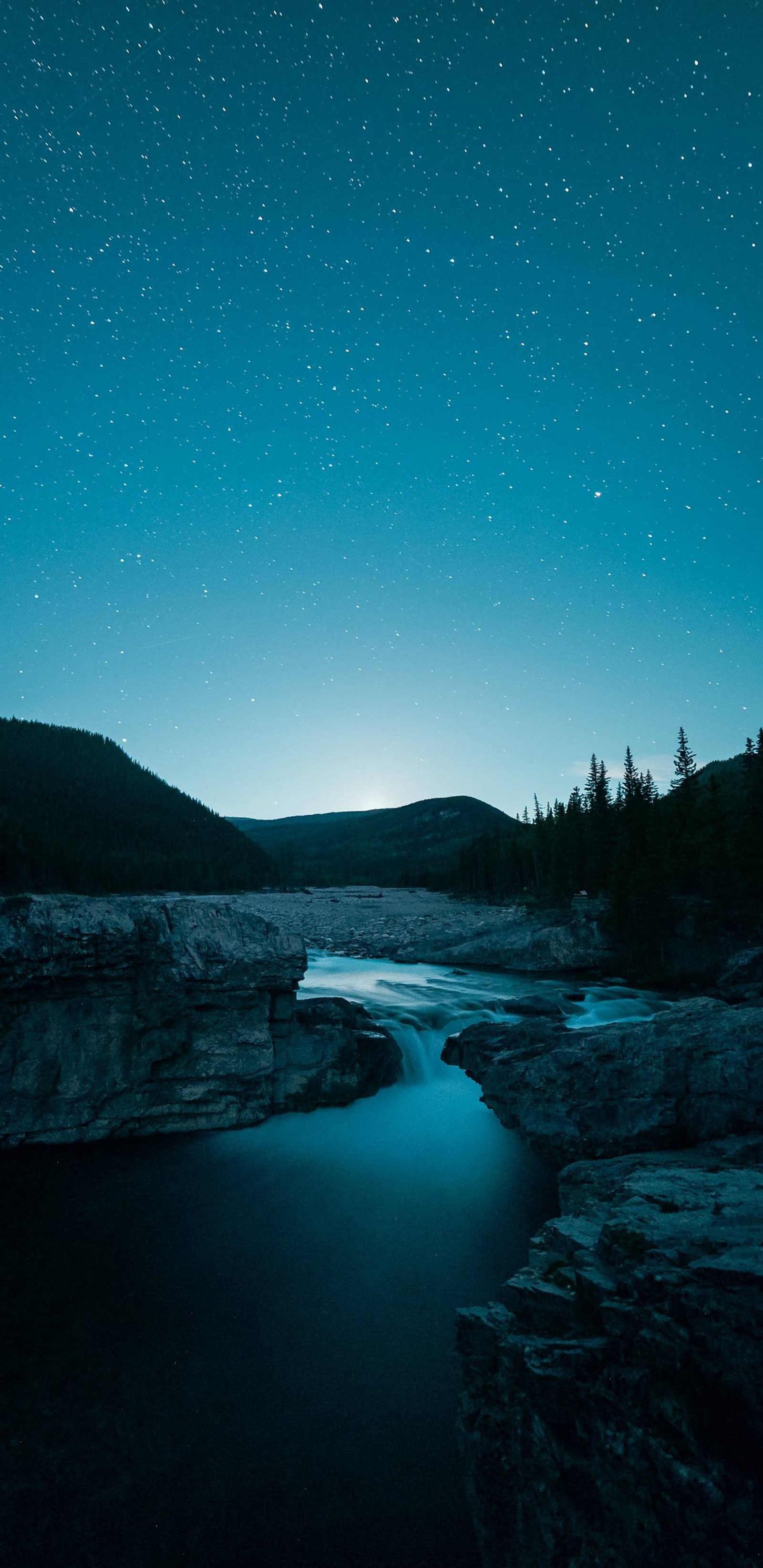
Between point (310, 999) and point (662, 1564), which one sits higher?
point (310, 999)

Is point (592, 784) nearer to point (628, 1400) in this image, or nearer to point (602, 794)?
point (602, 794)

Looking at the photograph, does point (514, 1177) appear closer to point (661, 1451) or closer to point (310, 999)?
point (310, 999)

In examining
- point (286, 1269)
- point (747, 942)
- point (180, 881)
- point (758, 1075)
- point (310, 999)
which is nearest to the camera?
point (286, 1269)

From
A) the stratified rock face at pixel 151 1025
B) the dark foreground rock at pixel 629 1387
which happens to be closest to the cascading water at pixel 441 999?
the stratified rock face at pixel 151 1025

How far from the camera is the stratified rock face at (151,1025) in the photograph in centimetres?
1570

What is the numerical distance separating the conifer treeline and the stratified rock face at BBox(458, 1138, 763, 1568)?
35569 millimetres

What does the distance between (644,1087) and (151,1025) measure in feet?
42.5

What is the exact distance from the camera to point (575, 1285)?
6.75m

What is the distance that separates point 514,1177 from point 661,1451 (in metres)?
10.3

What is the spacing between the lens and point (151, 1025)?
1697cm

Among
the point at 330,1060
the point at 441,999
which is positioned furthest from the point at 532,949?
the point at 330,1060

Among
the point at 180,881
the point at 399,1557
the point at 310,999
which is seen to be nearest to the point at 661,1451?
the point at 399,1557

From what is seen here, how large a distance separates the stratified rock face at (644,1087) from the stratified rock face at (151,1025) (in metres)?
6.01

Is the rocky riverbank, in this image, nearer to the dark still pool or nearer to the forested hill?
the dark still pool
